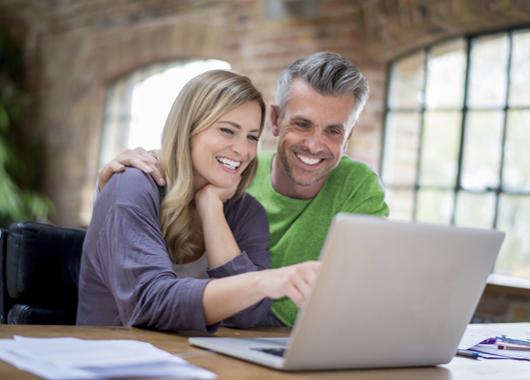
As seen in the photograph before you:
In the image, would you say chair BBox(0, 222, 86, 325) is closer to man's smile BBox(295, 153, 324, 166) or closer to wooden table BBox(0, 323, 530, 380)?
wooden table BBox(0, 323, 530, 380)

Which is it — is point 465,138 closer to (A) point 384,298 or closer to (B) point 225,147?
(B) point 225,147

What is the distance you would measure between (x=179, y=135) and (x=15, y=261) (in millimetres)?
565

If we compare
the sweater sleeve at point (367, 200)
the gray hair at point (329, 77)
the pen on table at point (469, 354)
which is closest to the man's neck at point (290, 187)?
the sweater sleeve at point (367, 200)

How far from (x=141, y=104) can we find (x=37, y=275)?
3505 millimetres

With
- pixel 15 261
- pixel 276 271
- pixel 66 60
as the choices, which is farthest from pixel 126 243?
pixel 66 60

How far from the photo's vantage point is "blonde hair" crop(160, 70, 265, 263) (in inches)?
60.4

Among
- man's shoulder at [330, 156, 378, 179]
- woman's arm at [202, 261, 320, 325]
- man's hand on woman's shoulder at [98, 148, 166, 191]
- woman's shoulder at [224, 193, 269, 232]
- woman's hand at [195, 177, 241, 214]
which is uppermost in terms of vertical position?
man's shoulder at [330, 156, 378, 179]

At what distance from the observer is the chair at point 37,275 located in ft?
5.17

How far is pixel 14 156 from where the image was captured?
16.4 feet

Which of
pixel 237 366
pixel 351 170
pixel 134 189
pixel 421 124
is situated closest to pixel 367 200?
pixel 351 170

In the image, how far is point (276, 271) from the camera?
1061 mm

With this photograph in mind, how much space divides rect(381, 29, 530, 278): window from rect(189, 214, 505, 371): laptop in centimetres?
224

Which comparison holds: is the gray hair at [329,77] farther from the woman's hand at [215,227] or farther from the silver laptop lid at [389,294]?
the silver laptop lid at [389,294]

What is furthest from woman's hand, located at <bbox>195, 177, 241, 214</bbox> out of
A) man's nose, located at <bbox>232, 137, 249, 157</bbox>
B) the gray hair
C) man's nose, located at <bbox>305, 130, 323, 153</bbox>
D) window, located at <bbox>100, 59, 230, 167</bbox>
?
window, located at <bbox>100, 59, 230, 167</bbox>
